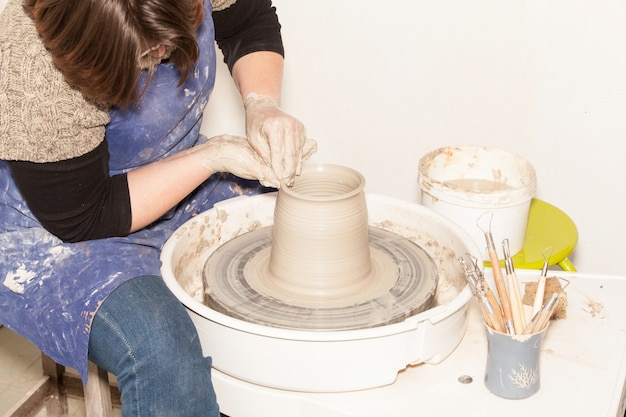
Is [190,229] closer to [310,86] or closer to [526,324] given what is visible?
[526,324]

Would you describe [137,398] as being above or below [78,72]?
below

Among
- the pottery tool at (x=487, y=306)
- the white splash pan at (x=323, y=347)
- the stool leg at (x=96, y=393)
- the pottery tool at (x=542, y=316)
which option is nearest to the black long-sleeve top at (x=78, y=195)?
the white splash pan at (x=323, y=347)

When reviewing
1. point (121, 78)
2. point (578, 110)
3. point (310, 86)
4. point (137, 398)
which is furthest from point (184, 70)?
point (578, 110)

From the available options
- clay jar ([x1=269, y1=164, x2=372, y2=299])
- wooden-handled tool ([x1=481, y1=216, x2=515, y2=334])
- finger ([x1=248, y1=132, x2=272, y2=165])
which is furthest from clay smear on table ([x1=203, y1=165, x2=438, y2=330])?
wooden-handled tool ([x1=481, y1=216, x2=515, y2=334])

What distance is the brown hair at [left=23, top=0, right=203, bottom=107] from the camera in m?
1.41

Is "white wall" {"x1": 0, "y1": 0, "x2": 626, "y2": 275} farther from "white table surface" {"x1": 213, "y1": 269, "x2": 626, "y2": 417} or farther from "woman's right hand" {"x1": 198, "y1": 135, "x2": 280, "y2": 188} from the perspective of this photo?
"woman's right hand" {"x1": 198, "y1": 135, "x2": 280, "y2": 188}

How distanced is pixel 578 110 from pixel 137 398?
181 cm

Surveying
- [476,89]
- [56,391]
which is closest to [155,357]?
[56,391]

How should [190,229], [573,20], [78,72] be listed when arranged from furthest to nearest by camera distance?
[573,20]
[190,229]
[78,72]

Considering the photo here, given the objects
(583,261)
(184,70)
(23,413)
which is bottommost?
(23,413)

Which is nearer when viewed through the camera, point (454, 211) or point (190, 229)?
point (190, 229)

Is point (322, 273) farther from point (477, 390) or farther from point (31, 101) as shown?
point (31, 101)

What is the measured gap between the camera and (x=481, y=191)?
84.9 inches

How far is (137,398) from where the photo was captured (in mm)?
1601
